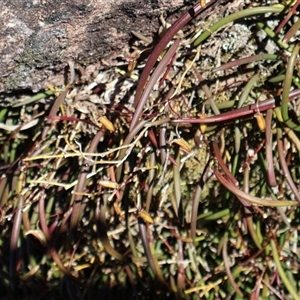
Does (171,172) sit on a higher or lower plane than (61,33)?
lower

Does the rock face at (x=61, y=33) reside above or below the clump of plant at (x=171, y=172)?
above

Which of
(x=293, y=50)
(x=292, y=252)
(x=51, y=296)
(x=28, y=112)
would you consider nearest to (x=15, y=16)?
(x=28, y=112)

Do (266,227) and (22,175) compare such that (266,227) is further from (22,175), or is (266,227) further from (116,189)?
(22,175)

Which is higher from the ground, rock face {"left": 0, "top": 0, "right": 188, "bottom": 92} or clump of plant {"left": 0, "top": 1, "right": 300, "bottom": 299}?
rock face {"left": 0, "top": 0, "right": 188, "bottom": 92}
